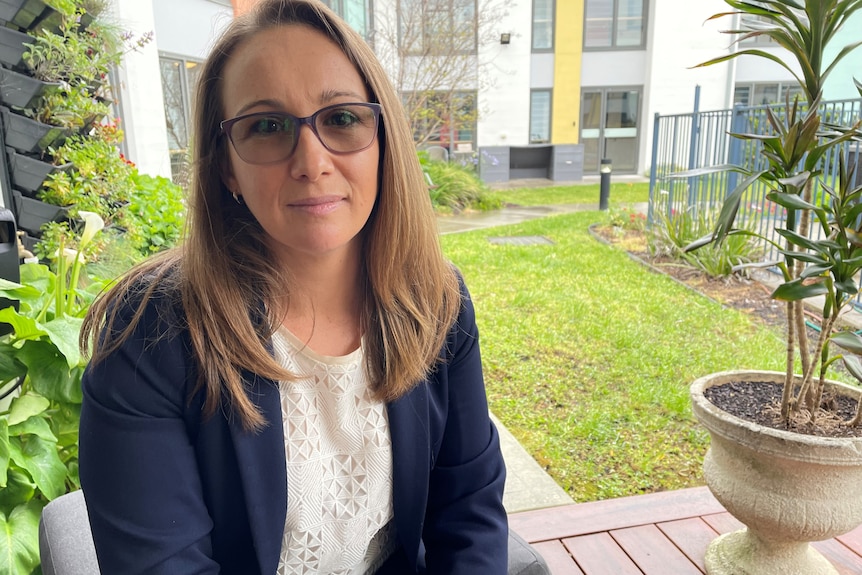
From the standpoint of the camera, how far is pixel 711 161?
624 centimetres

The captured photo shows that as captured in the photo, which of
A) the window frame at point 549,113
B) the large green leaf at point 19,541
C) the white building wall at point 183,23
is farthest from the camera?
the window frame at point 549,113

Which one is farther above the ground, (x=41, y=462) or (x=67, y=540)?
(x=67, y=540)

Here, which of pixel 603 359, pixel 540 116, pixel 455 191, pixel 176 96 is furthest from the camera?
pixel 540 116

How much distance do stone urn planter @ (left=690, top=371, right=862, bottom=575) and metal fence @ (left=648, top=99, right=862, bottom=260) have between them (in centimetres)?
358

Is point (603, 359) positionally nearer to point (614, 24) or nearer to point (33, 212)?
point (33, 212)

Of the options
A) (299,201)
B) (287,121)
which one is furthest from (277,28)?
(299,201)

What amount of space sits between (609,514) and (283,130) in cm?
168

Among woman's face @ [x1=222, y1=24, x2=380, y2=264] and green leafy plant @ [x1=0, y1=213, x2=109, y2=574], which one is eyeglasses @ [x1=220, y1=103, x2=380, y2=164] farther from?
green leafy plant @ [x1=0, y1=213, x2=109, y2=574]

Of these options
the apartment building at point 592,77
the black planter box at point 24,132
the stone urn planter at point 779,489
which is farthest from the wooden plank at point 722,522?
the apartment building at point 592,77

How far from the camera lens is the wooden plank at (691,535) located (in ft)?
6.20

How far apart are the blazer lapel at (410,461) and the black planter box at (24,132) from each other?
3472mm

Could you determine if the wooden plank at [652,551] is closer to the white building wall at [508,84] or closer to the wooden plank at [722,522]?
the wooden plank at [722,522]

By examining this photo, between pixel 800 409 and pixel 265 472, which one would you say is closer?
pixel 265 472

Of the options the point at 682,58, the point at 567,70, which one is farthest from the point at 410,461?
the point at 682,58
